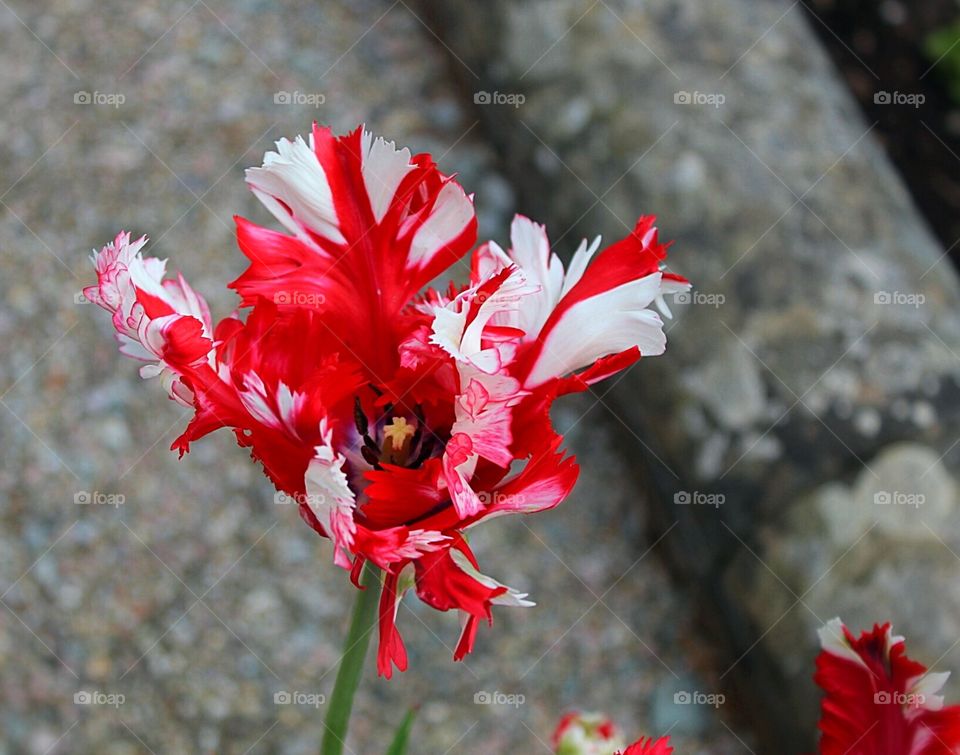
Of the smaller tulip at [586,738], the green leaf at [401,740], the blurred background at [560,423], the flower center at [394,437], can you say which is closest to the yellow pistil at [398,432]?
the flower center at [394,437]

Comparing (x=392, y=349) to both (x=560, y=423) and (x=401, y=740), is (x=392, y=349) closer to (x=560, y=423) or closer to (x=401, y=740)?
(x=401, y=740)

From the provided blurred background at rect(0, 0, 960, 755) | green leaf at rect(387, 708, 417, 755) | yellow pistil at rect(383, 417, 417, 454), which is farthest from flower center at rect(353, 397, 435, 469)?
blurred background at rect(0, 0, 960, 755)

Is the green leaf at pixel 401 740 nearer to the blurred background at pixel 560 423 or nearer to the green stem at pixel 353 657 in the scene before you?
the green stem at pixel 353 657

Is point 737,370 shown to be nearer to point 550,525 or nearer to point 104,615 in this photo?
point 550,525

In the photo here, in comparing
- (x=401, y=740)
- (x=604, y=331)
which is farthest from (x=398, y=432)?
(x=401, y=740)

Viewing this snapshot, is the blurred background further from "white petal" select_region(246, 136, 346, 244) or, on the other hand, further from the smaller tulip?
"white petal" select_region(246, 136, 346, 244)

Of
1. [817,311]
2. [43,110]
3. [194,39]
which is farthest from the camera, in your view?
[194,39]

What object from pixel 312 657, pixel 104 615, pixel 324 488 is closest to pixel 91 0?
pixel 104 615
